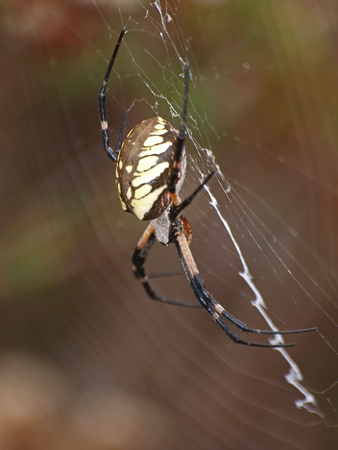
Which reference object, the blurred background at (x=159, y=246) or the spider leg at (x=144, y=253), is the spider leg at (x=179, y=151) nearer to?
the blurred background at (x=159, y=246)

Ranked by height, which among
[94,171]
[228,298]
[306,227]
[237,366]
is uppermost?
[94,171]

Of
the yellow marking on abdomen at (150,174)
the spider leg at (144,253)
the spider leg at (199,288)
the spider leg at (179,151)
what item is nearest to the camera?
the spider leg at (179,151)

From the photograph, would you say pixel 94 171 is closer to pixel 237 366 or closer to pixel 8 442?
pixel 237 366

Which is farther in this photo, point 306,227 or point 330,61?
point 306,227

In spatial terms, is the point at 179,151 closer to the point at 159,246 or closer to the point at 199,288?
the point at 199,288

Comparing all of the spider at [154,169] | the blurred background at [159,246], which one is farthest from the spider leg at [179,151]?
the blurred background at [159,246]

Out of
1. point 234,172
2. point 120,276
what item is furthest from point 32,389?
point 234,172

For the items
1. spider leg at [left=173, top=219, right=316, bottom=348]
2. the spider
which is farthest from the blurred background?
the spider

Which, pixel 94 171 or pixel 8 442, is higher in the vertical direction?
pixel 94 171
